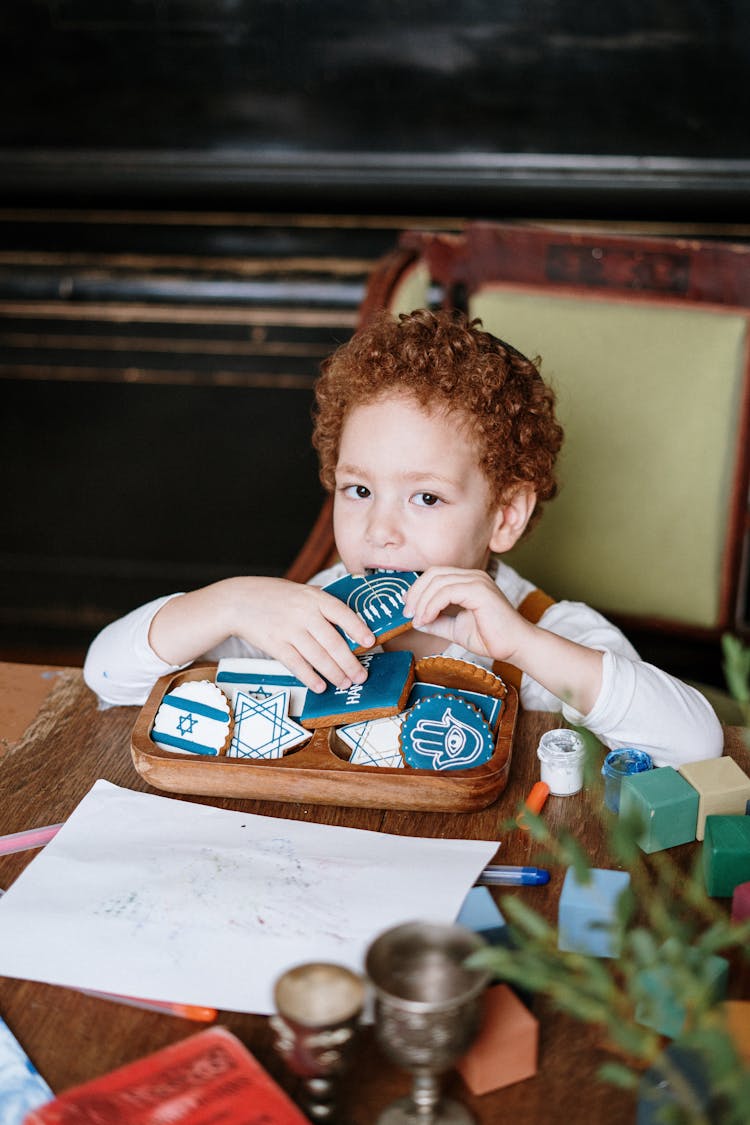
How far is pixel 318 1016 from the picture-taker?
61cm

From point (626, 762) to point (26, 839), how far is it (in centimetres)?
55

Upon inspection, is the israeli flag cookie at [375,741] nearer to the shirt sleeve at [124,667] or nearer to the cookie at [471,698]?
the cookie at [471,698]

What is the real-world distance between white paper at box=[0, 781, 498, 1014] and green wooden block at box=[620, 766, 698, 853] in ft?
0.42

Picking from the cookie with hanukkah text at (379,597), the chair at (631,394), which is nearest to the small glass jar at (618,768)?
the cookie with hanukkah text at (379,597)

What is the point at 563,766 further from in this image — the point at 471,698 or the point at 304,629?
the point at 304,629

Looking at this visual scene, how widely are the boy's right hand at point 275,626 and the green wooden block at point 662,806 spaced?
0.98ft

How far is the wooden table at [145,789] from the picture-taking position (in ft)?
2.32

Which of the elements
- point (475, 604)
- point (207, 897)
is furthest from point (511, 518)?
point (207, 897)

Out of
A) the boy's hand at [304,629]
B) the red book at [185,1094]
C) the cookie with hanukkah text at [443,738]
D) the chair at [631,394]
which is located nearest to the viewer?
the red book at [185,1094]

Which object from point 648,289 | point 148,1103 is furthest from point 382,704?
point 648,289

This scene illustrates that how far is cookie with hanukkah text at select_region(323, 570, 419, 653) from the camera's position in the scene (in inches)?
45.1

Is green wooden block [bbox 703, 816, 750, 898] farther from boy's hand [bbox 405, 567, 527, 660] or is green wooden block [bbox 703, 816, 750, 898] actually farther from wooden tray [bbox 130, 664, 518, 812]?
boy's hand [bbox 405, 567, 527, 660]

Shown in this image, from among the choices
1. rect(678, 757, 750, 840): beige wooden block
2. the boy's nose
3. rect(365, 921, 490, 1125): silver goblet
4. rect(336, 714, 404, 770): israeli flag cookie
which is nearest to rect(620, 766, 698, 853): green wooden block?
rect(678, 757, 750, 840): beige wooden block

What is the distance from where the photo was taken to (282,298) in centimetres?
274
